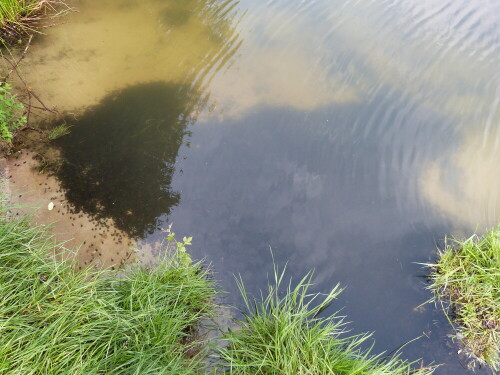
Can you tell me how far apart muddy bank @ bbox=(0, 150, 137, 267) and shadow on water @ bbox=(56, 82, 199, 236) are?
8cm

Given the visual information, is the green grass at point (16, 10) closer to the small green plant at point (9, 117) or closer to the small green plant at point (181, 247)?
the small green plant at point (9, 117)

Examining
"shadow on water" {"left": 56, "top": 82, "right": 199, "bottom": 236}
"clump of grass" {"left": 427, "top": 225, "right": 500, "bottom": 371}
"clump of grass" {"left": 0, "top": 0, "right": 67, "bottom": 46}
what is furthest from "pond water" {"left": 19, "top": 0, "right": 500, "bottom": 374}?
"clump of grass" {"left": 0, "top": 0, "right": 67, "bottom": 46}

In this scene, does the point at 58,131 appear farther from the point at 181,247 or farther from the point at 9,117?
the point at 181,247

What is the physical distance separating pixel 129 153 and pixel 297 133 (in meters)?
1.54

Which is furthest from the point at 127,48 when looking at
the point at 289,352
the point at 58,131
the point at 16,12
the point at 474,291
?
the point at 474,291

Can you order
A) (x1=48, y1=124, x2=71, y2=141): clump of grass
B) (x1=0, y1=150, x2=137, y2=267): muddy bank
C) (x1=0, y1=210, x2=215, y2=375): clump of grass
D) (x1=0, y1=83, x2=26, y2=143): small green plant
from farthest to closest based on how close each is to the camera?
1. (x1=48, y1=124, x2=71, y2=141): clump of grass
2. (x1=0, y1=83, x2=26, y2=143): small green plant
3. (x1=0, y1=150, x2=137, y2=267): muddy bank
4. (x1=0, y1=210, x2=215, y2=375): clump of grass

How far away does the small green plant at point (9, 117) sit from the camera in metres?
2.94

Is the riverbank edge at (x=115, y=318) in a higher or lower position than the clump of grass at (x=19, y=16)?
lower

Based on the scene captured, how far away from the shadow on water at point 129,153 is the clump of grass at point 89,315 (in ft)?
1.93

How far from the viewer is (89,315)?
2.06m

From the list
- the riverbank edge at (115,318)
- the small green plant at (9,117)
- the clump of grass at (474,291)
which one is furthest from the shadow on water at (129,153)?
the clump of grass at (474,291)

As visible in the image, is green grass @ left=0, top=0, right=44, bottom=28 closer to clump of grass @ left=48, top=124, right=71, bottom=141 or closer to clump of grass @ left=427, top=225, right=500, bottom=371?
clump of grass @ left=48, top=124, right=71, bottom=141

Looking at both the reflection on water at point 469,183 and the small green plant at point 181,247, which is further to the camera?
the reflection on water at point 469,183

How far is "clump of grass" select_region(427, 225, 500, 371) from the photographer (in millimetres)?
2342
